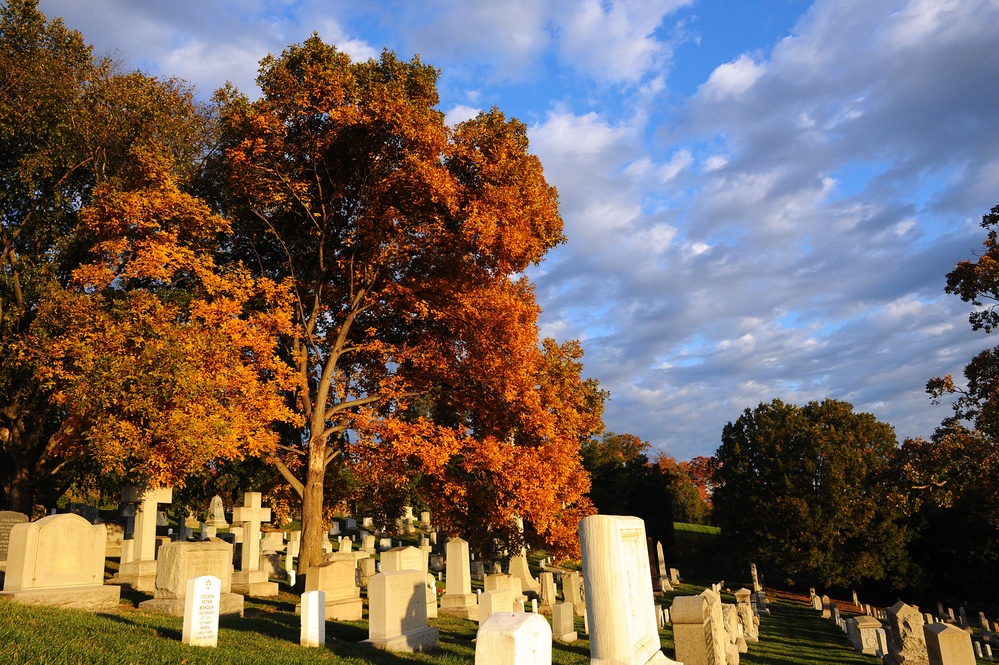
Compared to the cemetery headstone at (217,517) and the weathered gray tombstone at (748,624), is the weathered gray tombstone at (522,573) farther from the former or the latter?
the cemetery headstone at (217,517)

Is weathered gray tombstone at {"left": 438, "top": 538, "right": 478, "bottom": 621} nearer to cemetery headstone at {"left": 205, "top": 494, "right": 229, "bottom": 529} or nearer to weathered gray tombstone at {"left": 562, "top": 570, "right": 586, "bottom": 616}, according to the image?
weathered gray tombstone at {"left": 562, "top": 570, "right": 586, "bottom": 616}

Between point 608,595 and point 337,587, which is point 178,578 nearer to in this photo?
point 337,587

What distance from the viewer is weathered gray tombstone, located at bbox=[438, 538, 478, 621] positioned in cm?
1653

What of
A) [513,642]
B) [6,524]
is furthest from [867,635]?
[6,524]

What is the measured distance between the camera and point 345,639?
432 inches

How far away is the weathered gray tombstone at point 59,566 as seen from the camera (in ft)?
33.2

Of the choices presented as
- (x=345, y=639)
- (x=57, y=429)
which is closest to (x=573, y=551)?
(x=345, y=639)

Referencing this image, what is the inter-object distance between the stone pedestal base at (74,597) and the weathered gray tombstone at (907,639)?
47.4 ft

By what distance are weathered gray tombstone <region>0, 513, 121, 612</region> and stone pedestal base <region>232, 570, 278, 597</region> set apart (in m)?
5.21

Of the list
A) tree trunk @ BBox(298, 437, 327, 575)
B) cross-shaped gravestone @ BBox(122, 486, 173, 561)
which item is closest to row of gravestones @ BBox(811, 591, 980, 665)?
tree trunk @ BBox(298, 437, 327, 575)

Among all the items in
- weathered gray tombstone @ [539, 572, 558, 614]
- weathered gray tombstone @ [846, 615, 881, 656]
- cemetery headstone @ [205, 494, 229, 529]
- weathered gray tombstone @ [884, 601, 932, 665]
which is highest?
cemetery headstone @ [205, 494, 229, 529]

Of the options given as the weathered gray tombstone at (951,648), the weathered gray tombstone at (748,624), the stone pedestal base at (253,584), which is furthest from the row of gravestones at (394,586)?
the weathered gray tombstone at (951,648)

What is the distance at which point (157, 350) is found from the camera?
1242 cm

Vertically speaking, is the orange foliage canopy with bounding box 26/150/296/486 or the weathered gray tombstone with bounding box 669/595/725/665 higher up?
the orange foliage canopy with bounding box 26/150/296/486
